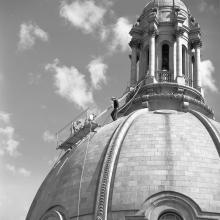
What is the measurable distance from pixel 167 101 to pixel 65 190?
9625 millimetres

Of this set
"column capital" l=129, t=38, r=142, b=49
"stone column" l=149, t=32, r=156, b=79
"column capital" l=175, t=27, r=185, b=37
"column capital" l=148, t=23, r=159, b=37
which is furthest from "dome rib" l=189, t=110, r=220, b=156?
"column capital" l=129, t=38, r=142, b=49

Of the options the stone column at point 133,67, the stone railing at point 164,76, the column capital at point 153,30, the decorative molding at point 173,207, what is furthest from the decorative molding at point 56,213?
the column capital at point 153,30

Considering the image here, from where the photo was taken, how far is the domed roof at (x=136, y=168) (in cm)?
2809

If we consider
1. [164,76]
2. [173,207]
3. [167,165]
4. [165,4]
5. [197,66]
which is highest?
[165,4]

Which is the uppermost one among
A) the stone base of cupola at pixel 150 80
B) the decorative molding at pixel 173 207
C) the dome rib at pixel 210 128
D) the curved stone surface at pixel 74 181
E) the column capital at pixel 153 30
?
the column capital at pixel 153 30

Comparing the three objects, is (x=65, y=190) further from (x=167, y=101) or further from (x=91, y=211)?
(x=167, y=101)

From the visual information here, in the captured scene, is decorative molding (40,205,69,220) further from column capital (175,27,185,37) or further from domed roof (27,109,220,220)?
column capital (175,27,185,37)

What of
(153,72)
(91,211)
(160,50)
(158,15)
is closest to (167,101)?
(153,72)

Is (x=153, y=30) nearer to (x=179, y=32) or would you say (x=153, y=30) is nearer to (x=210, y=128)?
(x=179, y=32)

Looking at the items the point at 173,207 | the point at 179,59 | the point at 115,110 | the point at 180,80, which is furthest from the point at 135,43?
the point at 173,207

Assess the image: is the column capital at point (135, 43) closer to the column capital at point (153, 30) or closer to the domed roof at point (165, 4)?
the column capital at point (153, 30)

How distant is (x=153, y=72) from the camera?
126 ft

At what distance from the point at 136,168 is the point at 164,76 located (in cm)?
1090

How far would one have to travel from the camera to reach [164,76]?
3850 centimetres
